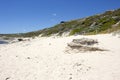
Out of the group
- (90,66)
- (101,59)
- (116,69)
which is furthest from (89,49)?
(116,69)

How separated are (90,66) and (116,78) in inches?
91.7

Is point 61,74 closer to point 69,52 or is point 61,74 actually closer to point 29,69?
point 29,69

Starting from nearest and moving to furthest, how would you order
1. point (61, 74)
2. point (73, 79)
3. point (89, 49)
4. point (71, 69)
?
point (73, 79) → point (61, 74) → point (71, 69) → point (89, 49)

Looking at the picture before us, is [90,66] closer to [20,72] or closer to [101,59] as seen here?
[101,59]

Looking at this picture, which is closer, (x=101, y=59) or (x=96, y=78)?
(x=96, y=78)

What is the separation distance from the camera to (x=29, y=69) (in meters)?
10.9

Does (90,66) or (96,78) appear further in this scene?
(90,66)

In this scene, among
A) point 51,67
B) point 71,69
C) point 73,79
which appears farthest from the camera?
point 51,67

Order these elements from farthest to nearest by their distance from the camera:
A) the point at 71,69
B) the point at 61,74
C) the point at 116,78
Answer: the point at 71,69, the point at 61,74, the point at 116,78

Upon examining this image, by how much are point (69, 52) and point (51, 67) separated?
4.16m

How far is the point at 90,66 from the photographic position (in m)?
9.87

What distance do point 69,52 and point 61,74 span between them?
561 cm

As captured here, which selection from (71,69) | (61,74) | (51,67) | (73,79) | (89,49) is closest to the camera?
(73,79)

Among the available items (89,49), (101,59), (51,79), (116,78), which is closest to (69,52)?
(89,49)
